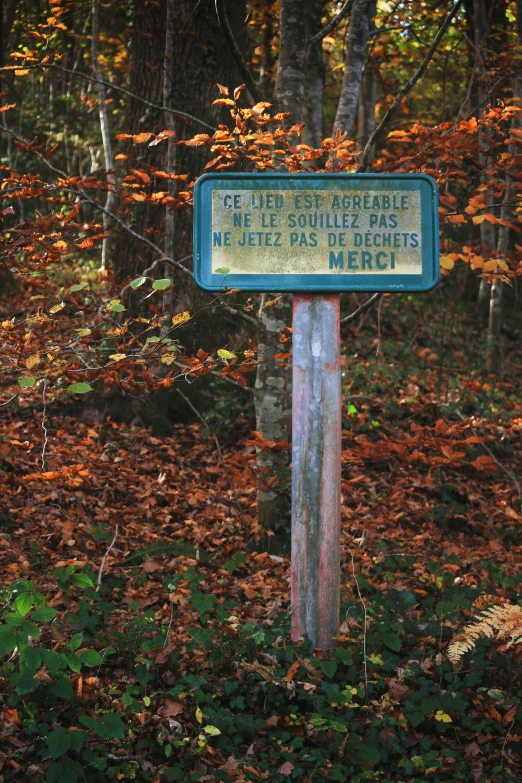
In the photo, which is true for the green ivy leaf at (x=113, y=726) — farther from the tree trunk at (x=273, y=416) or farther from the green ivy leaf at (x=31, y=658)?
the tree trunk at (x=273, y=416)

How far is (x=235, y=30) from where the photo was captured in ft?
26.3

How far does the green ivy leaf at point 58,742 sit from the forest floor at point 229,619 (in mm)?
12

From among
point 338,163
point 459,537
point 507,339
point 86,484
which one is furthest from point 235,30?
point 507,339

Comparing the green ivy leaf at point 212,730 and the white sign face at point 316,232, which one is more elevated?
the white sign face at point 316,232

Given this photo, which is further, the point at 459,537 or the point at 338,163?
the point at 459,537

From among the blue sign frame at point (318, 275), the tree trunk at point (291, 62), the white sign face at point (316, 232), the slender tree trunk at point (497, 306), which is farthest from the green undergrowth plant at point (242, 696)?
the slender tree trunk at point (497, 306)

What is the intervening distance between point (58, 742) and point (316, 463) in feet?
5.82

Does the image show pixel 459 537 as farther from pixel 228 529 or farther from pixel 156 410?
pixel 156 410

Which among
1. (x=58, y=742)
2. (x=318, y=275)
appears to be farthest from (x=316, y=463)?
(x=58, y=742)

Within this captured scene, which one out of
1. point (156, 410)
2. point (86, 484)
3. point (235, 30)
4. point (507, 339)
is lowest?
point (86, 484)

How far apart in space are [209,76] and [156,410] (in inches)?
139

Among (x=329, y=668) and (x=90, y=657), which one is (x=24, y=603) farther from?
(x=329, y=668)

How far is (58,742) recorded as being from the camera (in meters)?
3.00

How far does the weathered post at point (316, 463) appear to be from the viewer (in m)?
3.90
